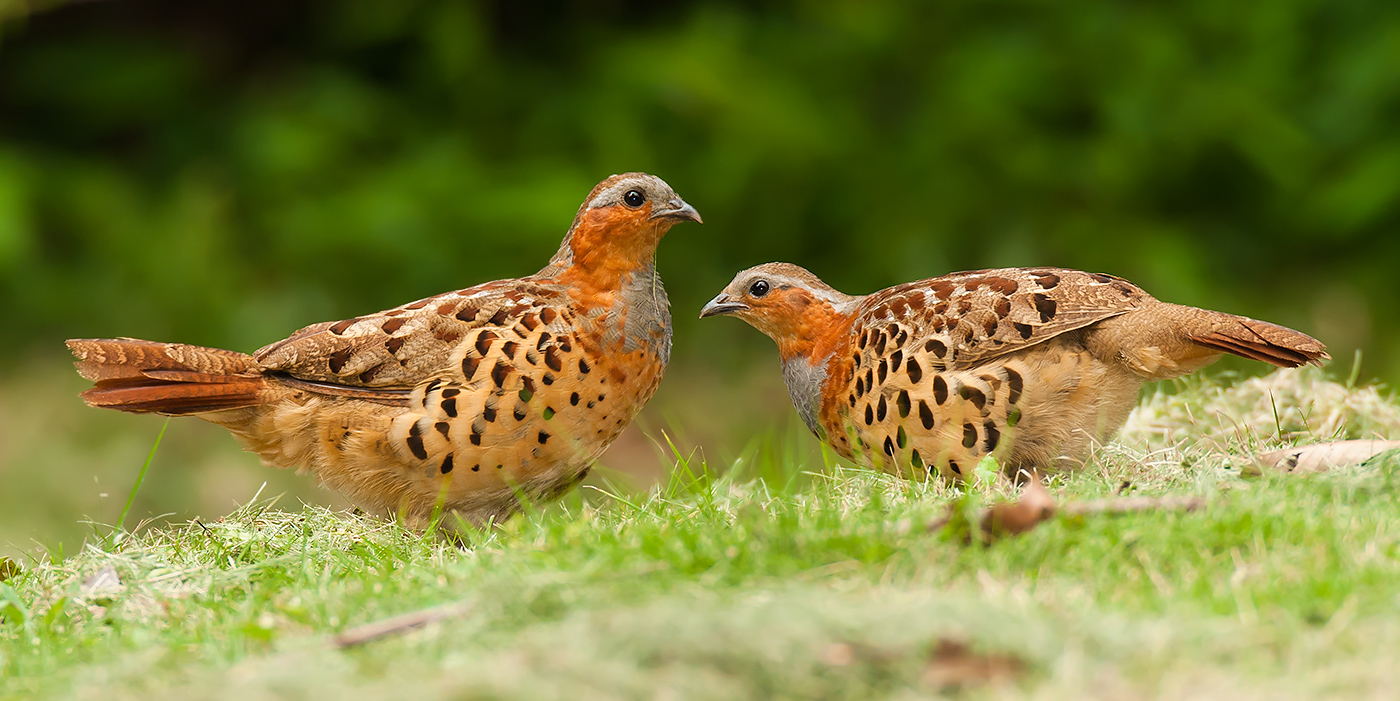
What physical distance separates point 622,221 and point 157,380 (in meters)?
1.68

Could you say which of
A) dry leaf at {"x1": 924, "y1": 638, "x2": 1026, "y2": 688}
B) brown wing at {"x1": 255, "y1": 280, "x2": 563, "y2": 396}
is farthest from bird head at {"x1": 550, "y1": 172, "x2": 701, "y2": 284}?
dry leaf at {"x1": 924, "y1": 638, "x2": 1026, "y2": 688}

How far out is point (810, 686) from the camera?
2.15 meters

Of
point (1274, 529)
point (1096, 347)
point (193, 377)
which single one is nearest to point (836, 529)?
point (1274, 529)

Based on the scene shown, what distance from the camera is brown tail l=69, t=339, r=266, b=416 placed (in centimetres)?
419

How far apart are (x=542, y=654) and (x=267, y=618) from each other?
3.21 ft

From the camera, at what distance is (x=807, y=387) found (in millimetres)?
4629

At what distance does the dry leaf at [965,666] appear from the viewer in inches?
83.5

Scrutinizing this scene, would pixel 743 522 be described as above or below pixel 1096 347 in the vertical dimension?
below

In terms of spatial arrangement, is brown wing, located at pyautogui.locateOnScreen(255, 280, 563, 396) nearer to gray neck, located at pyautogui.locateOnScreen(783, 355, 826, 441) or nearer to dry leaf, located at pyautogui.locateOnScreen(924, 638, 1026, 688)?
gray neck, located at pyautogui.locateOnScreen(783, 355, 826, 441)

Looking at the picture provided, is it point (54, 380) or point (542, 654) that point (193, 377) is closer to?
point (542, 654)

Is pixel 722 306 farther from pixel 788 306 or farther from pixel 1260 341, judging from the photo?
pixel 1260 341

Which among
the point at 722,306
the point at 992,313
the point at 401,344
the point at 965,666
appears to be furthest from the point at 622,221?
the point at 965,666

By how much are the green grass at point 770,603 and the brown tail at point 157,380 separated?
1.82 feet

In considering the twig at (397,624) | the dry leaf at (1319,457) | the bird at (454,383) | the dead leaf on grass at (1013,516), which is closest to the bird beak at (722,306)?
the bird at (454,383)
